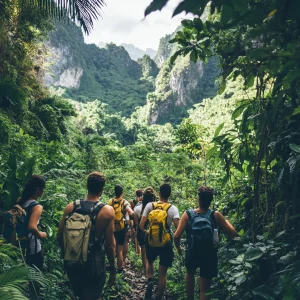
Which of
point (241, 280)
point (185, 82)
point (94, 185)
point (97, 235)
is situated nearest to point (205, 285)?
point (241, 280)

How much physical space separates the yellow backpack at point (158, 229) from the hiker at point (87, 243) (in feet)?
3.54

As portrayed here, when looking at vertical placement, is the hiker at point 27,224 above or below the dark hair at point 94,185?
below

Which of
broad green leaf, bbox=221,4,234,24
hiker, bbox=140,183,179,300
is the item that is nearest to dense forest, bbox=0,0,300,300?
Answer: broad green leaf, bbox=221,4,234,24

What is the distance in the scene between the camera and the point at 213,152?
2896 millimetres

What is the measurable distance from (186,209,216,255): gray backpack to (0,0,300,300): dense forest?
237 mm

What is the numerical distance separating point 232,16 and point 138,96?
310 ft

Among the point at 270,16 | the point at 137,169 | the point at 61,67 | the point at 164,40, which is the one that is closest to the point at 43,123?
the point at 137,169

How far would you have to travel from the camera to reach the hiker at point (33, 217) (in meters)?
2.94

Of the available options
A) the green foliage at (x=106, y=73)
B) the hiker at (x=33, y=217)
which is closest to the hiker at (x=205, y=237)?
the hiker at (x=33, y=217)

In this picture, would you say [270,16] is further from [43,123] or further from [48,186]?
[43,123]

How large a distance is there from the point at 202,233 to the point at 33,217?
161 cm

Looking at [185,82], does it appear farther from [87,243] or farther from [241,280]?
[241,280]

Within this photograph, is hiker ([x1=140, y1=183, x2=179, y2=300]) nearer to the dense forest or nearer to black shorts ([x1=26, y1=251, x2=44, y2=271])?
the dense forest

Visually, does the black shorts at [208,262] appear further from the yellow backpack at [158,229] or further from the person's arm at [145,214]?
the person's arm at [145,214]
